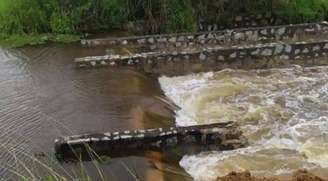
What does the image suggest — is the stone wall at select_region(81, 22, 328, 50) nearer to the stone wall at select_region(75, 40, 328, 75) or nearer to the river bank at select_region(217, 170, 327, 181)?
the stone wall at select_region(75, 40, 328, 75)

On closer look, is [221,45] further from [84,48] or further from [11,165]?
[11,165]

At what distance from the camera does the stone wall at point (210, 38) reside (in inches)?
505

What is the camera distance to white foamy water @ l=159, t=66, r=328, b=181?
7398 millimetres

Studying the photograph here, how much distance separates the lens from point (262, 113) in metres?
9.11

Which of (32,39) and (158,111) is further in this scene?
(32,39)

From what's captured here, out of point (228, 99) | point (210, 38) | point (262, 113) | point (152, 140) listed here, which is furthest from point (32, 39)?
point (262, 113)

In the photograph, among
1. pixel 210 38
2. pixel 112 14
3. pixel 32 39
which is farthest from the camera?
pixel 112 14

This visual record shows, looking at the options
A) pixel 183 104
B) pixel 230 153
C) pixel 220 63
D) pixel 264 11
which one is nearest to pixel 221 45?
pixel 220 63

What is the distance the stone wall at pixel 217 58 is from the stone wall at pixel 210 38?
3.58ft

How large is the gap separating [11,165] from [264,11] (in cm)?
970

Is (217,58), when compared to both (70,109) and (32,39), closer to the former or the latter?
(70,109)

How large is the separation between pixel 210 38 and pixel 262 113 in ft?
13.8

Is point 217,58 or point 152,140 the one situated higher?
point 217,58

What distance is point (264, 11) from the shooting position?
1481 centimetres
